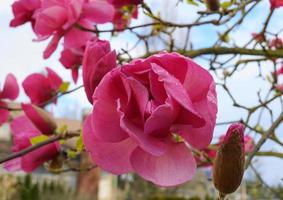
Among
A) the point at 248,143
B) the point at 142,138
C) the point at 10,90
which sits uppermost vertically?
the point at 142,138

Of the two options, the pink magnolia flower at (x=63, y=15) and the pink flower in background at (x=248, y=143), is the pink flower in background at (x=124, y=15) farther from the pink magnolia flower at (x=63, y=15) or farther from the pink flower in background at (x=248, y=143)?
the pink flower in background at (x=248, y=143)

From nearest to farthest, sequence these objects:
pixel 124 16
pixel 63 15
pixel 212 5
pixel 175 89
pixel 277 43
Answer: pixel 175 89 → pixel 63 15 → pixel 212 5 → pixel 277 43 → pixel 124 16

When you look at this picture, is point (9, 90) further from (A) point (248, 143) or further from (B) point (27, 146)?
(A) point (248, 143)

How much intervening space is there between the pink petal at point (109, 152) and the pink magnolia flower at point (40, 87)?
870mm

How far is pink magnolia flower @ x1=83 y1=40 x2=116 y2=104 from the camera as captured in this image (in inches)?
22.4

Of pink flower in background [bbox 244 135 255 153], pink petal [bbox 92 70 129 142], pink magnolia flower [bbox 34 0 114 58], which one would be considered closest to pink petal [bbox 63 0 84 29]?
pink magnolia flower [bbox 34 0 114 58]

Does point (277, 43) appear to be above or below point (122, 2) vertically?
below

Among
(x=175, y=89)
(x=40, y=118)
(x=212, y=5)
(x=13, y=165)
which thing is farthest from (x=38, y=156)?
(x=175, y=89)

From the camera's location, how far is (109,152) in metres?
0.57

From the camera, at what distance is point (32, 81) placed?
4.68ft

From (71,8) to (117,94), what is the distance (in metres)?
0.60

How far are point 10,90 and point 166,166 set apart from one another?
1.07 m

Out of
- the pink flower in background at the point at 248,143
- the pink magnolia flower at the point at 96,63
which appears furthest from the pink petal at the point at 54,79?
the pink magnolia flower at the point at 96,63

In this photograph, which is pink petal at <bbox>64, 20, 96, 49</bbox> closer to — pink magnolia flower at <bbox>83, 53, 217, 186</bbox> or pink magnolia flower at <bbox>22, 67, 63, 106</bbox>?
pink magnolia flower at <bbox>22, 67, 63, 106</bbox>
